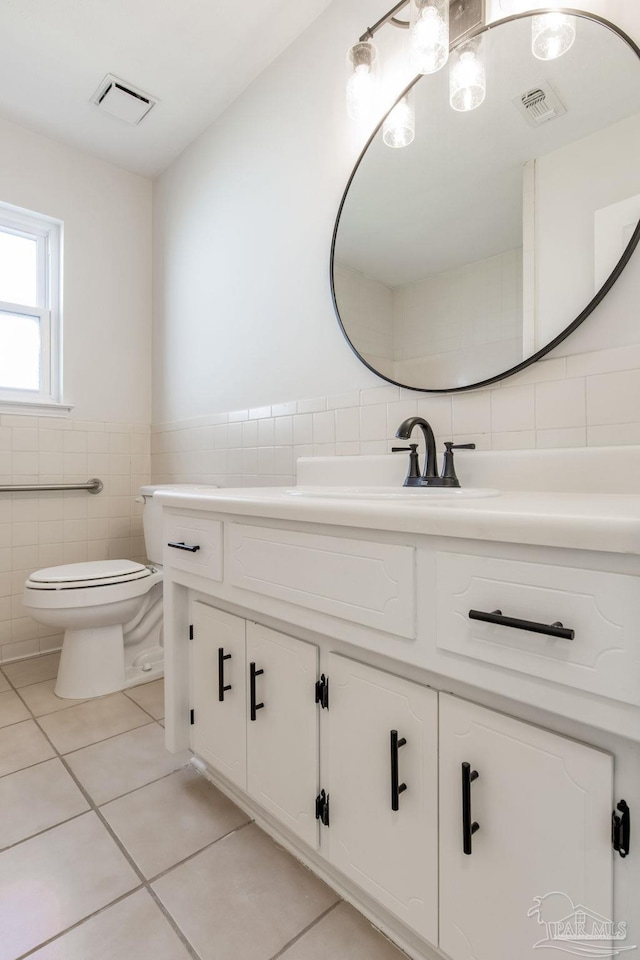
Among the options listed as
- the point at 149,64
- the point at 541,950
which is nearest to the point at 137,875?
the point at 541,950

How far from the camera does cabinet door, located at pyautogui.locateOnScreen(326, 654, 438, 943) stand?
708mm

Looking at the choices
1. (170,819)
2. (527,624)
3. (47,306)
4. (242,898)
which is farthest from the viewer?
(47,306)

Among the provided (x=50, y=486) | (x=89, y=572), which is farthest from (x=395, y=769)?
(x=50, y=486)

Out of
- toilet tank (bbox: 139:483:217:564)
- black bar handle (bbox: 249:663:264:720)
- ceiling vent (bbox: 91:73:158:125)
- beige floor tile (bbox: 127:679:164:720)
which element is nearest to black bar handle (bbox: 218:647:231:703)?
black bar handle (bbox: 249:663:264:720)

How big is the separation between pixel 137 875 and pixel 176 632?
0.49m

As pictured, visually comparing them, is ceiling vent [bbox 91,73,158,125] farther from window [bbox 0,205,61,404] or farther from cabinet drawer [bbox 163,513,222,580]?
cabinet drawer [bbox 163,513,222,580]

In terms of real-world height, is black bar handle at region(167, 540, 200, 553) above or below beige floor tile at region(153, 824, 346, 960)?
above

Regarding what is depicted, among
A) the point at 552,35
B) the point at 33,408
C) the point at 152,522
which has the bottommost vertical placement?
the point at 152,522

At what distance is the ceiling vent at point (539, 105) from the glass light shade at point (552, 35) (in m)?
0.07

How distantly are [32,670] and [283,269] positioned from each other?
1956mm

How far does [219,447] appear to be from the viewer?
205 cm

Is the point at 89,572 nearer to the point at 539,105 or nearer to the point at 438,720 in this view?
the point at 438,720

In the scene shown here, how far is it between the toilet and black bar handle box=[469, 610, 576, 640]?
1.34 meters

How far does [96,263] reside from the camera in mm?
2418
